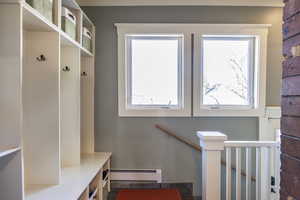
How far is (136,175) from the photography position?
2.93 metres

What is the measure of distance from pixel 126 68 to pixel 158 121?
763 millimetres

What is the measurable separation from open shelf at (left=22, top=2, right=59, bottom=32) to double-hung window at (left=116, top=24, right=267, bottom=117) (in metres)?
1.29

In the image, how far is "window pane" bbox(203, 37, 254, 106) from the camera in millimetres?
3033

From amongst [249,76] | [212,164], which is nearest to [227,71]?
[249,76]

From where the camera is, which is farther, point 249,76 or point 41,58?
point 249,76

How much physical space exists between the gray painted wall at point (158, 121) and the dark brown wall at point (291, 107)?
68.8 inches

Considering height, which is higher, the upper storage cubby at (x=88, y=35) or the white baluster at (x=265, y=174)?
the upper storage cubby at (x=88, y=35)

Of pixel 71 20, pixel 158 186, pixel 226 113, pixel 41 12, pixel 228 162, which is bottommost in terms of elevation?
pixel 158 186

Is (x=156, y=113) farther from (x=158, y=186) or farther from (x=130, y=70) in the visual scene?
(x=158, y=186)

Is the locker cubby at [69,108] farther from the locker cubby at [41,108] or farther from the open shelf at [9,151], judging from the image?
the open shelf at [9,151]

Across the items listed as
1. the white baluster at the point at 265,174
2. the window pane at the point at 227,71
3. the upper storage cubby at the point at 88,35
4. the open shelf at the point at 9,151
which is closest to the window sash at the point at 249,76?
the window pane at the point at 227,71

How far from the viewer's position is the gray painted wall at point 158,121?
2.95 m

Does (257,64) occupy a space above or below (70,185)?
above

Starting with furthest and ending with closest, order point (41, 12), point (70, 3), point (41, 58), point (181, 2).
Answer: point (181, 2) → point (70, 3) → point (41, 58) → point (41, 12)
